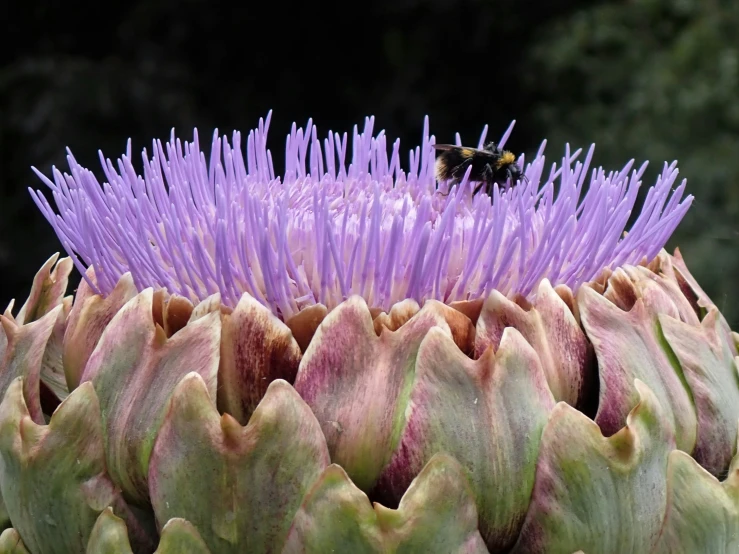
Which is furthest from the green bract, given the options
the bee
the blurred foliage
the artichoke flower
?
the blurred foliage

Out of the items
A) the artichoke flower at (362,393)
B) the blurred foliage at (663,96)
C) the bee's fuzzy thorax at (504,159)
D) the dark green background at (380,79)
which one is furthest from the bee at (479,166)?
the dark green background at (380,79)

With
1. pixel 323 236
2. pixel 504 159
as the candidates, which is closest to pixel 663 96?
pixel 504 159

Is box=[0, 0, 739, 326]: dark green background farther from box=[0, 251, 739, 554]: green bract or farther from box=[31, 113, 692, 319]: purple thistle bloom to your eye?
box=[0, 251, 739, 554]: green bract

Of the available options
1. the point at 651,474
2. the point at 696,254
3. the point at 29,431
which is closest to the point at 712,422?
the point at 651,474

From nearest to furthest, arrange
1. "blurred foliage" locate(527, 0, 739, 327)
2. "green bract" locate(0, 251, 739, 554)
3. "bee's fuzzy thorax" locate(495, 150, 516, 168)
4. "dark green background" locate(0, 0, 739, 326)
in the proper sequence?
"green bract" locate(0, 251, 739, 554) < "bee's fuzzy thorax" locate(495, 150, 516, 168) < "blurred foliage" locate(527, 0, 739, 327) < "dark green background" locate(0, 0, 739, 326)

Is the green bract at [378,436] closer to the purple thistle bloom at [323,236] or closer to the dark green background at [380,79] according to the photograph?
the purple thistle bloom at [323,236]

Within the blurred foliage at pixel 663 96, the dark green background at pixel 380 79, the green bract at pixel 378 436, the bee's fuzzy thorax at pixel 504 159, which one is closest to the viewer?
the green bract at pixel 378 436

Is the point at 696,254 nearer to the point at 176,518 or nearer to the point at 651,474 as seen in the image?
the point at 651,474
